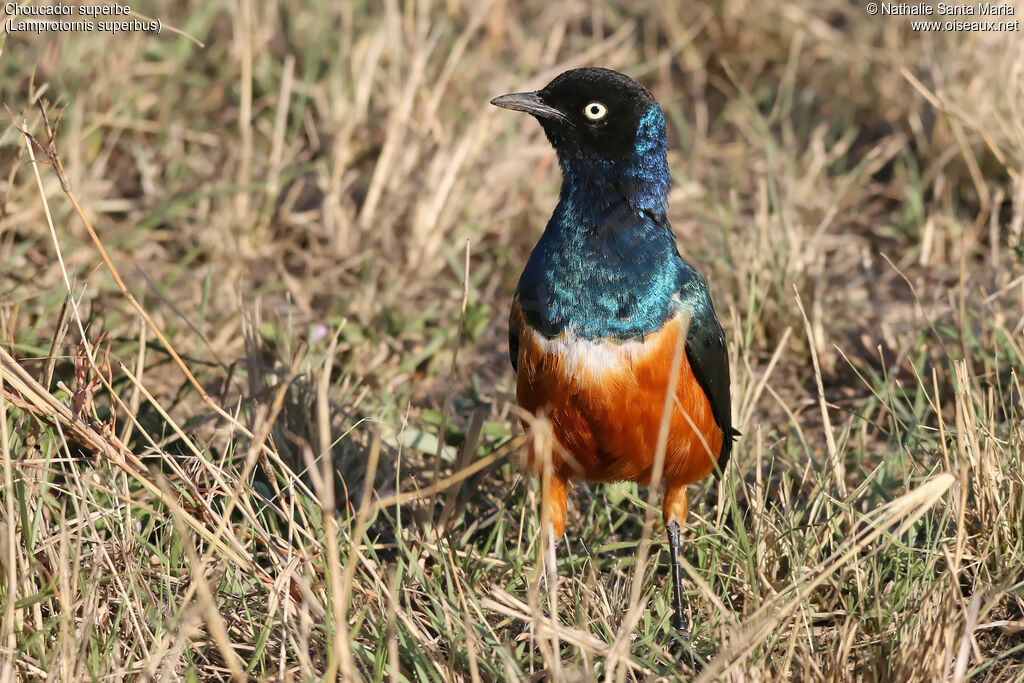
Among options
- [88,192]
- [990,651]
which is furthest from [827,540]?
[88,192]

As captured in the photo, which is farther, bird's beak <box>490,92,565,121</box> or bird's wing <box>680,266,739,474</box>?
bird's beak <box>490,92,565,121</box>

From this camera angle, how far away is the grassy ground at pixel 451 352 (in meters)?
3.03

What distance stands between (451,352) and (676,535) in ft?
5.19

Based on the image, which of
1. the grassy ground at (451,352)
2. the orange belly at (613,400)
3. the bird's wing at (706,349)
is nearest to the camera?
the grassy ground at (451,352)

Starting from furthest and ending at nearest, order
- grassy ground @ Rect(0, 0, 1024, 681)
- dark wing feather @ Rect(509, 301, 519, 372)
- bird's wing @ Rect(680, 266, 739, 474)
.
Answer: dark wing feather @ Rect(509, 301, 519, 372) → bird's wing @ Rect(680, 266, 739, 474) → grassy ground @ Rect(0, 0, 1024, 681)

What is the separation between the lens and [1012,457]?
11.2ft

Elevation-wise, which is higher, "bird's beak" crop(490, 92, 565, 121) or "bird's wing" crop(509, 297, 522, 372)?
"bird's beak" crop(490, 92, 565, 121)

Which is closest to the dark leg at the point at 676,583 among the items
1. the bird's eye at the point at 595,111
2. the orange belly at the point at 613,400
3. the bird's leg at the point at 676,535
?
the bird's leg at the point at 676,535

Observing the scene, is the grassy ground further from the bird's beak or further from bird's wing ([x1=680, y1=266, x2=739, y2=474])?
the bird's beak

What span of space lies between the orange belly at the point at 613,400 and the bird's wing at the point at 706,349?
0.03 m

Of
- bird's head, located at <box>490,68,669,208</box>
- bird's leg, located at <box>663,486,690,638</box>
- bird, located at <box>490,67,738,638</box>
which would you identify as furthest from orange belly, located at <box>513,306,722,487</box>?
bird's head, located at <box>490,68,669,208</box>

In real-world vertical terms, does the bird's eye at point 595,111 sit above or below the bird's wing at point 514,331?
above

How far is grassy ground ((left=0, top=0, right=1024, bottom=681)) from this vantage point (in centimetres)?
303

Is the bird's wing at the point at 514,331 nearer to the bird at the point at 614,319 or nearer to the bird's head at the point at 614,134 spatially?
the bird at the point at 614,319
